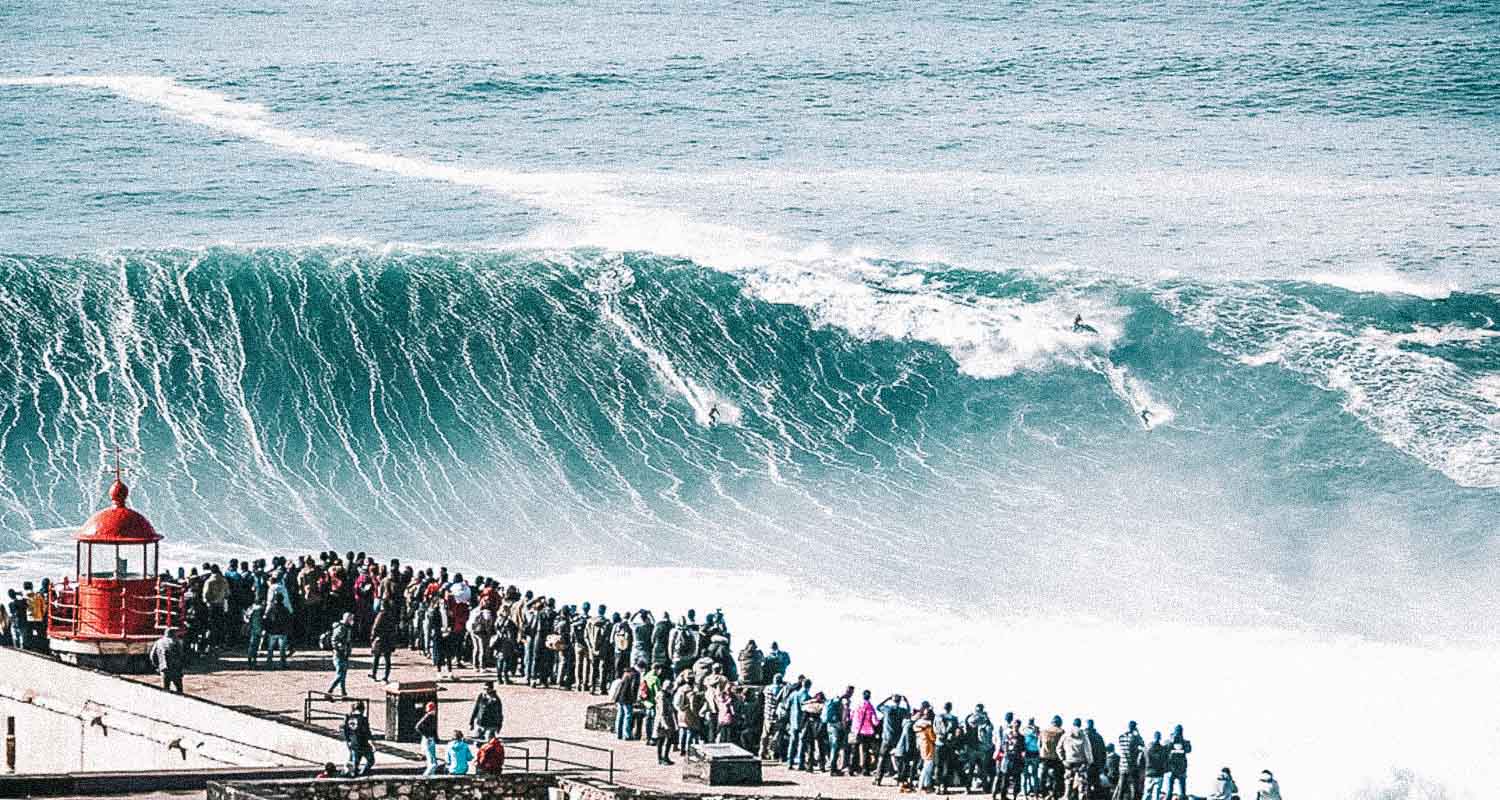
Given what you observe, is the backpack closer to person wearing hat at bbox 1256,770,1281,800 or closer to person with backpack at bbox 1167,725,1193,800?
person with backpack at bbox 1167,725,1193,800

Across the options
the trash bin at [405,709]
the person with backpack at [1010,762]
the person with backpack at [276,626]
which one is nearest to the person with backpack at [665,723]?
the trash bin at [405,709]

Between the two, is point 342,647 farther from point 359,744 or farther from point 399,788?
point 399,788

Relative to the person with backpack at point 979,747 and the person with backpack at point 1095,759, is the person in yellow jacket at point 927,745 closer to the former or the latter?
the person with backpack at point 979,747

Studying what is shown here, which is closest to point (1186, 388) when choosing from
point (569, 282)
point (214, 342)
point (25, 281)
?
point (569, 282)

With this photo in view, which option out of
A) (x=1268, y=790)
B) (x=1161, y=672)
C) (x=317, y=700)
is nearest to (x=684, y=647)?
(x=317, y=700)

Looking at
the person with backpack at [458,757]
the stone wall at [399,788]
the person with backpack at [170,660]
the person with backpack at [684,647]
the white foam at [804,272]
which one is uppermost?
the white foam at [804,272]

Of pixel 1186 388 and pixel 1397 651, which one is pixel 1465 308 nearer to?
pixel 1186 388
